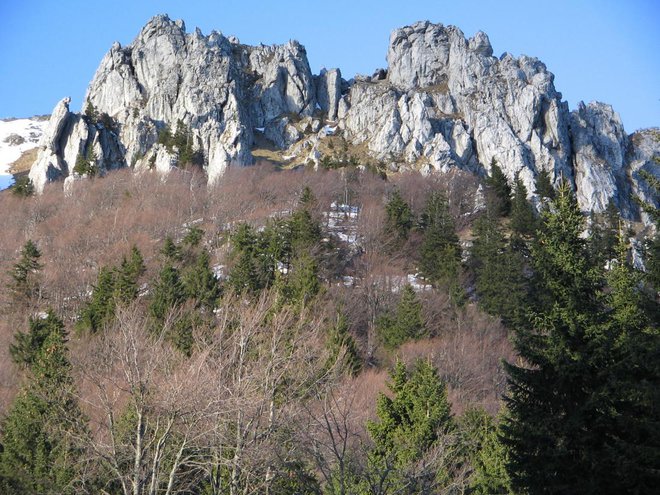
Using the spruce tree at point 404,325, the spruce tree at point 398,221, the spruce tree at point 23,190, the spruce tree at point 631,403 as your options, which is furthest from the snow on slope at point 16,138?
the spruce tree at point 631,403

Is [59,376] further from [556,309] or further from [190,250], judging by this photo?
[190,250]

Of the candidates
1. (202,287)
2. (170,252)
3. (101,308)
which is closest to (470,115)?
(170,252)

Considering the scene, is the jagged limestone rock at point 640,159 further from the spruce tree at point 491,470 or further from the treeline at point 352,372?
the spruce tree at point 491,470

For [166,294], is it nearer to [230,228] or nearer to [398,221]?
[398,221]

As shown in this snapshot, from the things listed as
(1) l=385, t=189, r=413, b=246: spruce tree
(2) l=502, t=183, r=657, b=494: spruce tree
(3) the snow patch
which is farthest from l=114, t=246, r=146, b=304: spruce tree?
(3) the snow patch

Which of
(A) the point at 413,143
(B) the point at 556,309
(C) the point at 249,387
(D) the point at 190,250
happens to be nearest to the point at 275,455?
(C) the point at 249,387

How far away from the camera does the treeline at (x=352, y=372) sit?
12.5 metres

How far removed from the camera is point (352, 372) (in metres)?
29.7

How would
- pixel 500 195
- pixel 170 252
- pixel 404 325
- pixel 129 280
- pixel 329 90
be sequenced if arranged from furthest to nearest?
pixel 329 90, pixel 500 195, pixel 170 252, pixel 129 280, pixel 404 325

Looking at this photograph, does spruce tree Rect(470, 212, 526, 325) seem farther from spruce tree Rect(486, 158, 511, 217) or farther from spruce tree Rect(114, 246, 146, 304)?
spruce tree Rect(114, 246, 146, 304)

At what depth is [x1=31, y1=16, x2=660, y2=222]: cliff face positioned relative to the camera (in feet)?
285

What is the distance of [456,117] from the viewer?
98312mm

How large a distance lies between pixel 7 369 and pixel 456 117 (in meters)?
78.8

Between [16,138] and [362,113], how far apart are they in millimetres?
81279
